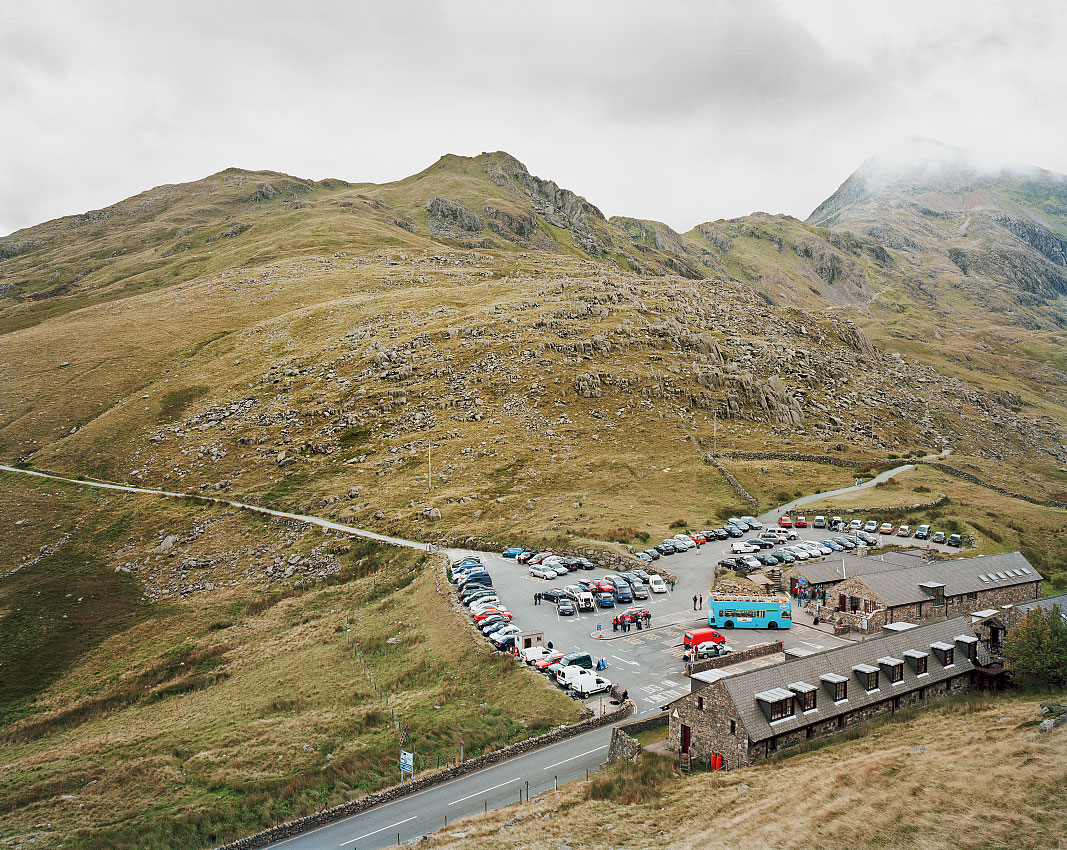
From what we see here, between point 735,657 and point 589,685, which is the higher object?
point 589,685

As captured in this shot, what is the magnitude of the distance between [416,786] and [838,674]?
72.0 ft

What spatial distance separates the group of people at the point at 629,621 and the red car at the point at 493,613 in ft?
25.9

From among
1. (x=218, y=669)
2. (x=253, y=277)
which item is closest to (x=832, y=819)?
(x=218, y=669)

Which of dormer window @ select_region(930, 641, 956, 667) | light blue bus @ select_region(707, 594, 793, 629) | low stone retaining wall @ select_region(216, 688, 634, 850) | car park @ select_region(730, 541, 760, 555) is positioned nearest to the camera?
low stone retaining wall @ select_region(216, 688, 634, 850)

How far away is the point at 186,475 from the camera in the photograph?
93.3 meters

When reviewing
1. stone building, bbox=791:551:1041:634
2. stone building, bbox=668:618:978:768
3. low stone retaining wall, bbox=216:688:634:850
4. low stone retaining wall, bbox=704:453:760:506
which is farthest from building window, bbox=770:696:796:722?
low stone retaining wall, bbox=704:453:760:506

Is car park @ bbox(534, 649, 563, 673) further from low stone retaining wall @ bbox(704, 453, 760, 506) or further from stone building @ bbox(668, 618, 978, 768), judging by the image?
low stone retaining wall @ bbox(704, 453, 760, 506)

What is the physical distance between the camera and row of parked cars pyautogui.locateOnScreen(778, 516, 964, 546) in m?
74.9

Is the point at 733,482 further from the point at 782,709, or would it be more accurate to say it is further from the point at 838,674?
the point at 782,709

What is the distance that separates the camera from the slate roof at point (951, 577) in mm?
49062

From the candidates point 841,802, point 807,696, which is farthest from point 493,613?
point 841,802

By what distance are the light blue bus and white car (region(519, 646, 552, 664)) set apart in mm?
13796

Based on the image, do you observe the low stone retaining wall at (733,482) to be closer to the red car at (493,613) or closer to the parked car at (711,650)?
the parked car at (711,650)

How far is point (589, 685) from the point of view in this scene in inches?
1483
